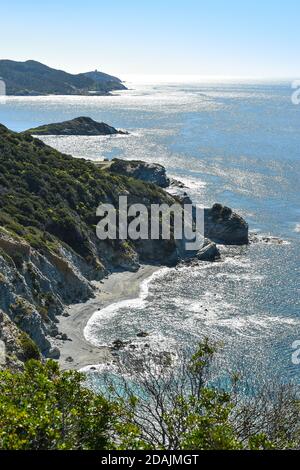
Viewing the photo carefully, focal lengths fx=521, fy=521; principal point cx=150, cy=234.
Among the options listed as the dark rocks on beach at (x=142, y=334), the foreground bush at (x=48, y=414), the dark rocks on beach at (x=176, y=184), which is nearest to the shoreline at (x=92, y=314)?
the dark rocks on beach at (x=142, y=334)

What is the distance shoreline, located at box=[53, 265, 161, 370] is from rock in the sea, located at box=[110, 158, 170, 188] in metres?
47.2

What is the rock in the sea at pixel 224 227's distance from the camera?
98562mm

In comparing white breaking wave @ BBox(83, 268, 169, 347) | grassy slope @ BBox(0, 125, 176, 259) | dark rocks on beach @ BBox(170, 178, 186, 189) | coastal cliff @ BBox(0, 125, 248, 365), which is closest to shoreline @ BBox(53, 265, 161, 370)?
white breaking wave @ BBox(83, 268, 169, 347)

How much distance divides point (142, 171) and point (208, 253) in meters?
45.7

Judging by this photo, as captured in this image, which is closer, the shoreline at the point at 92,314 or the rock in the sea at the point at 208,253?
the shoreline at the point at 92,314

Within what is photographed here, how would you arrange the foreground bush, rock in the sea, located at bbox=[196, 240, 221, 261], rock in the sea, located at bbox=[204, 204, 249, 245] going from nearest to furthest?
1. the foreground bush
2. rock in the sea, located at bbox=[196, 240, 221, 261]
3. rock in the sea, located at bbox=[204, 204, 249, 245]

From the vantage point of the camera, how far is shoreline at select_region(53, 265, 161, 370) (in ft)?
175

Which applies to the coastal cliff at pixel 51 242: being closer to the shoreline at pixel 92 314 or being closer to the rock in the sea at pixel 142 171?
the shoreline at pixel 92 314

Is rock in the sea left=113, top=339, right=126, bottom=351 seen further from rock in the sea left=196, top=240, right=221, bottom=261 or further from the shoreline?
rock in the sea left=196, top=240, right=221, bottom=261

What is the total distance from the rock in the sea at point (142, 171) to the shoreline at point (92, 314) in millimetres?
47164

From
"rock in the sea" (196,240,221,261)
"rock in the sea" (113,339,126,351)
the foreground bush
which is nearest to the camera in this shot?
the foreground bush

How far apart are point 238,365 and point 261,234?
53110mm
